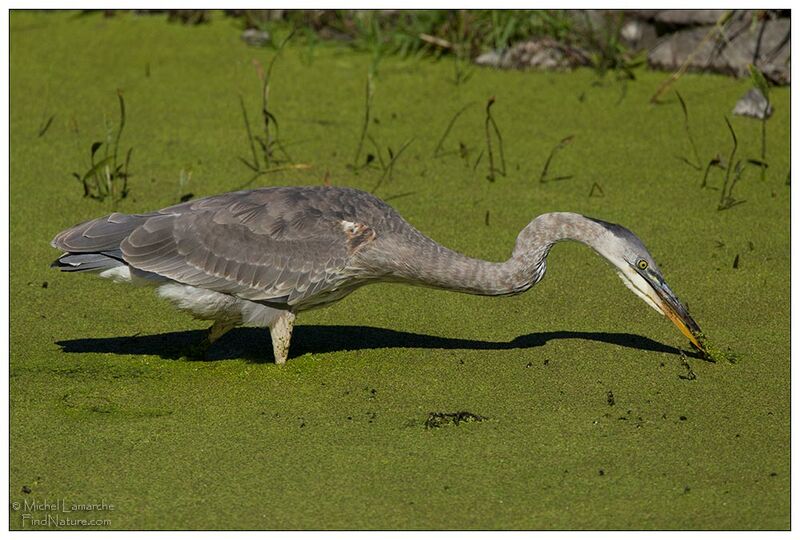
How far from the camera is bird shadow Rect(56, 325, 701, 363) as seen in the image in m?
6.12

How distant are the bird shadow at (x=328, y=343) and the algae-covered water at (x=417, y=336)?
0.02 meters

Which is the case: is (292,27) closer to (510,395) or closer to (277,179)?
(277,179)

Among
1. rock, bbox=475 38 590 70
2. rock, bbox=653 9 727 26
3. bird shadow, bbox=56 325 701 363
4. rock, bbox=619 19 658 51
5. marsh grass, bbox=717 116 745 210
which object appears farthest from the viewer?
rock, bbox=619 19 658 51

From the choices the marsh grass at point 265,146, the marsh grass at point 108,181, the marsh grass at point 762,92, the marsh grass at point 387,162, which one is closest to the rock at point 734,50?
the marsh grass at point 762,92

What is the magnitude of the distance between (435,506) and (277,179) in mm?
4130

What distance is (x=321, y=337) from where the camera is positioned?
639 centimetres

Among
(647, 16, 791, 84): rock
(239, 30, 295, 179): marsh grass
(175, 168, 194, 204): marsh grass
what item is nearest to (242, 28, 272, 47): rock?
(239, 30, 295, 179): marsh grass

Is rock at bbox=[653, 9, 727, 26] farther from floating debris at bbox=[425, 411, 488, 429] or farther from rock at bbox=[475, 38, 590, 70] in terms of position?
floating debris at bbox=[425, 411, 488, 429]

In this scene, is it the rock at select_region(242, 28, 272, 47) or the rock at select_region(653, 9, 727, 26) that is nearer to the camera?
the rock at select_region(653, 9, 727, 26)

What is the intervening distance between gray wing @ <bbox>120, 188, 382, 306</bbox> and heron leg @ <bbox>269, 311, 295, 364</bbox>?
110 mm

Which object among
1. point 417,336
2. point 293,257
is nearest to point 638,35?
point 417,336

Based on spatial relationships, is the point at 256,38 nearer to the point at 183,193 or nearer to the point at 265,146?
the point at 265,146

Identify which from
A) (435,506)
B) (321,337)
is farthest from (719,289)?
(435,506)

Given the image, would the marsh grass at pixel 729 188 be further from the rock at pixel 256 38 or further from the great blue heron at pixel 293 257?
the rock at pixel 256 38
